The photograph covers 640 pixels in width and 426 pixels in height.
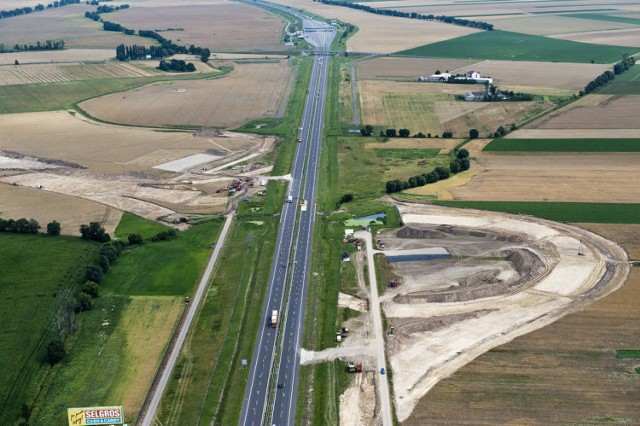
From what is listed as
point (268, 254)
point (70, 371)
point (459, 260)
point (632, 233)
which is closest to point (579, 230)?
point (632, 233)

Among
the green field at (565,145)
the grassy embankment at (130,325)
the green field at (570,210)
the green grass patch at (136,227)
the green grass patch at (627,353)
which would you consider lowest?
the grassy embankment at (130,325)

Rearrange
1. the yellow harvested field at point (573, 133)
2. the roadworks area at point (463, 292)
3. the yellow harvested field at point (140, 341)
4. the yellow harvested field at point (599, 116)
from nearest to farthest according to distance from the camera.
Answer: the yellow harvested field at point (140, 341)
the roadworks area at point (463, 292)
the yellow harvested field at point (573, 133)
the yellow harvested field at point (599, 116)

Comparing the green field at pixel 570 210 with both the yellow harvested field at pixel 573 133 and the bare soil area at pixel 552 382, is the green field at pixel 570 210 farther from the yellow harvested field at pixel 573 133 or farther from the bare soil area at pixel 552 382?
the yellow harvested field at pixel 573 133

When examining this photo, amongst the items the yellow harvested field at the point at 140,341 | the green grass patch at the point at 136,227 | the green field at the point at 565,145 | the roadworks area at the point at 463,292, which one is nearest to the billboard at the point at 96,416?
the yellow harvested field at the point at 140,341

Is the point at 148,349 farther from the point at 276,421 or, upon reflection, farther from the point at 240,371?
the point at 276,421

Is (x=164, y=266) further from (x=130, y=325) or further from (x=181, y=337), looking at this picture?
(x=181, y=337)

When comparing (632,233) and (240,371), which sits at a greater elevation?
(632,233)
